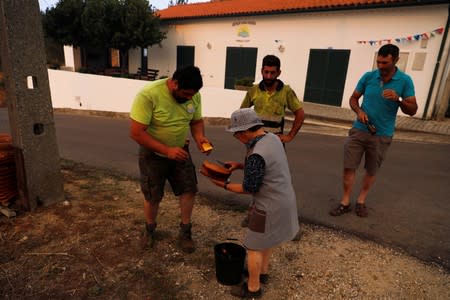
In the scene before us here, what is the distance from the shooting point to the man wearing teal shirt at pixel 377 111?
346cm

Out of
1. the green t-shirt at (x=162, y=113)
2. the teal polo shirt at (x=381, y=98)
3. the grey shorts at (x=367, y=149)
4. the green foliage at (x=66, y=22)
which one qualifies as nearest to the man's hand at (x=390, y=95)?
the teal polo shirt at (x=381, y=98)

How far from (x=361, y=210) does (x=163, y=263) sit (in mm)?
2613

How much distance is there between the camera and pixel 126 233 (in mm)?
3443

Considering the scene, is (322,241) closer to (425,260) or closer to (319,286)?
(319,286)

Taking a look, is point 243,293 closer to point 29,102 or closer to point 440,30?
point 29,102

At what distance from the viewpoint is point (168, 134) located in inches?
113

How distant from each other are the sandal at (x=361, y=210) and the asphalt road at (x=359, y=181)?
0.07 meters

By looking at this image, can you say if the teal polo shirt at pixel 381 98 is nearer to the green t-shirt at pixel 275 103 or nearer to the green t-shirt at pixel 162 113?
the green t-shirt at pixel 275 103

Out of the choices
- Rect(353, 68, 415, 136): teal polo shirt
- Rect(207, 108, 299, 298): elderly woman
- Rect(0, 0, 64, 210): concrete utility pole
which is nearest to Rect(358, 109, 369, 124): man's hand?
Rect(353, 68, 415, 136): teal polo shirt

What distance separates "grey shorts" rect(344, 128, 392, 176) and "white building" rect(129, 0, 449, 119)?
8.94 meters

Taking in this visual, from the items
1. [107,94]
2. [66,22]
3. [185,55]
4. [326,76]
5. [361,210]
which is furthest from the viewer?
[185,55]

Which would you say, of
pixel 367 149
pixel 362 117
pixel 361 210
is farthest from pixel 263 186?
pixel 361 210

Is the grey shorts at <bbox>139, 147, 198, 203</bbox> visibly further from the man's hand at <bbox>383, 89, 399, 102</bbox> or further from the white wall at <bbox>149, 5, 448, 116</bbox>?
the white wall at <bbox>149, 5, 448, 116</bbox>

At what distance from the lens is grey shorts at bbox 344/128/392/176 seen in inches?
149
